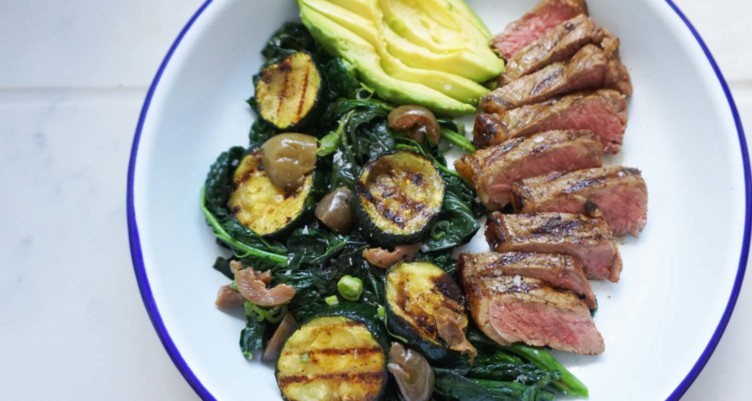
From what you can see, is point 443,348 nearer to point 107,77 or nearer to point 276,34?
point 276,34

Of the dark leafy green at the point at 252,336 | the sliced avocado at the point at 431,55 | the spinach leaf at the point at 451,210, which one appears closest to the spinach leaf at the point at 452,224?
the spinach leaf at the point at 451,210

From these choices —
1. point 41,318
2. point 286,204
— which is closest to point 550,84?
point 286,204

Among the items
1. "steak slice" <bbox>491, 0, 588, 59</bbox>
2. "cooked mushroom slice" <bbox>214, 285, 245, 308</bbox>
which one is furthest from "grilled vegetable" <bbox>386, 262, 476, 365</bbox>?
"steak slice" <bbox>491, 0, 588, 59</bbox>

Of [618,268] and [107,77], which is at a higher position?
[618,268]

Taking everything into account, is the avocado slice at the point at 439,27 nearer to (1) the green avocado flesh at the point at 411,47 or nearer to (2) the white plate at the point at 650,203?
(1) the green avocado flesh at the point at 411,47

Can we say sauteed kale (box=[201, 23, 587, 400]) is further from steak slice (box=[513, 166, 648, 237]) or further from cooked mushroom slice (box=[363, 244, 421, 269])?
steak slice (box=[513, 166, 648, 237])

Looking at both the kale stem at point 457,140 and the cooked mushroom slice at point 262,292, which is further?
the kale stem at point 457,140

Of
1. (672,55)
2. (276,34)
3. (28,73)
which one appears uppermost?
(672,55)
